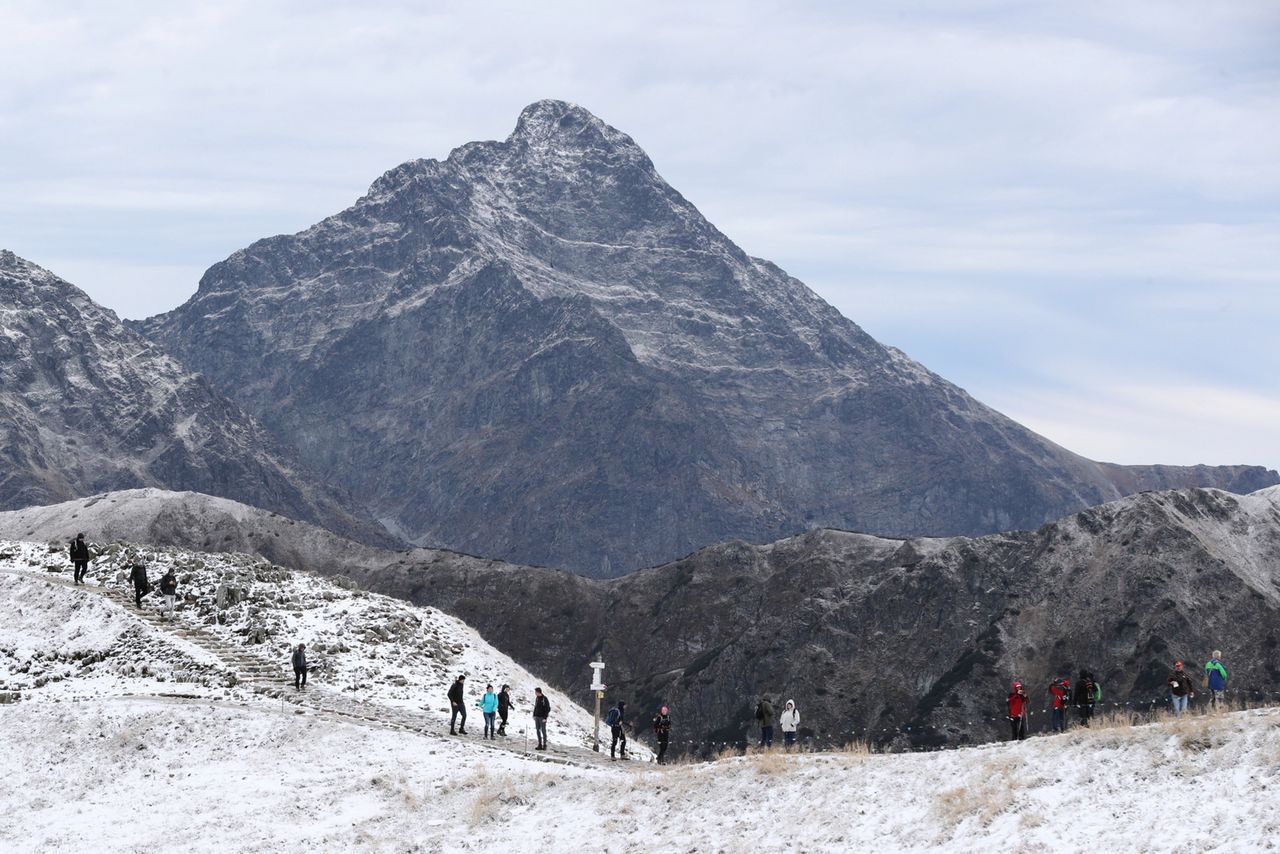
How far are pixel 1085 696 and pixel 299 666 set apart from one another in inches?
992

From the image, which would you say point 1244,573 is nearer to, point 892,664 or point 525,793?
point 892,664

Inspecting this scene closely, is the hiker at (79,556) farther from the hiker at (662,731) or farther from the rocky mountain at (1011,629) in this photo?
the rocky mountain at (1011,629)

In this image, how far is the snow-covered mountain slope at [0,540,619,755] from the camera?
5088 cm

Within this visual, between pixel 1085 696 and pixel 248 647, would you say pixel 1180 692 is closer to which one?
pixel 1085 696

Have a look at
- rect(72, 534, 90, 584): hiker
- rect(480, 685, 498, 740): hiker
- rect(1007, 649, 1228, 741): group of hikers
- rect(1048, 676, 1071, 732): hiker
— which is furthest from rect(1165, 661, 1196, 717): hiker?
rect(72, 534, 90, 584): hiker

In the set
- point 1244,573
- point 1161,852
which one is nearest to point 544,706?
point 1161,852

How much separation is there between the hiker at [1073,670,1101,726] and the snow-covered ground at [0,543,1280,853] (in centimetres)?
513

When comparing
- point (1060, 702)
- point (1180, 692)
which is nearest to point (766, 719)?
point (1060, 702)

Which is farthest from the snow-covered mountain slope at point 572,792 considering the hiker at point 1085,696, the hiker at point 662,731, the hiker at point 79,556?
the hiker at point 79,556

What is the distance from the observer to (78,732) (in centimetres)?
4491

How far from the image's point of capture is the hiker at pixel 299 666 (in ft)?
166

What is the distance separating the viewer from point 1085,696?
39031 millimetres

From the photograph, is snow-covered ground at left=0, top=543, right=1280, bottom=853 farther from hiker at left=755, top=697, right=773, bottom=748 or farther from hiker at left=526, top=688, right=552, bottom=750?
hiker at left=755, top=697, right=773, bottom=748

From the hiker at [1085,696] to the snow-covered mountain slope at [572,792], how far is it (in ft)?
17.9
